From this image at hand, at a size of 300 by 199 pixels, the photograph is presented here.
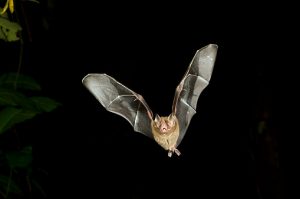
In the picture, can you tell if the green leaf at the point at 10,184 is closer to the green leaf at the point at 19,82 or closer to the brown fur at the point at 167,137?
the green leaf at the point at 19,82

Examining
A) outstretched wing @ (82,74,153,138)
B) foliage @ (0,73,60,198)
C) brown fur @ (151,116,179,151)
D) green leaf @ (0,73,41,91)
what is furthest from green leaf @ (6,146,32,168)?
brown fur @ (151,116,179,151)

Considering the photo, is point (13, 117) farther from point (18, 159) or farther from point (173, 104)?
point (173, 104)

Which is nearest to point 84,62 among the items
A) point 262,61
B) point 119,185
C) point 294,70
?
point 119,185

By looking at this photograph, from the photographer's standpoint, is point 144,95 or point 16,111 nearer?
point 16,111

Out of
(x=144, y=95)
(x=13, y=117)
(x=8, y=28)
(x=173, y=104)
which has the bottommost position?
(x=144, y=95)

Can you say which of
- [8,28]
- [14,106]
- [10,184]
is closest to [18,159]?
[10,184]

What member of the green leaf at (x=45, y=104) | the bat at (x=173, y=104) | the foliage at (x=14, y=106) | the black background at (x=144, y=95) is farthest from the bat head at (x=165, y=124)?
the black background at (x=144, y=95)
